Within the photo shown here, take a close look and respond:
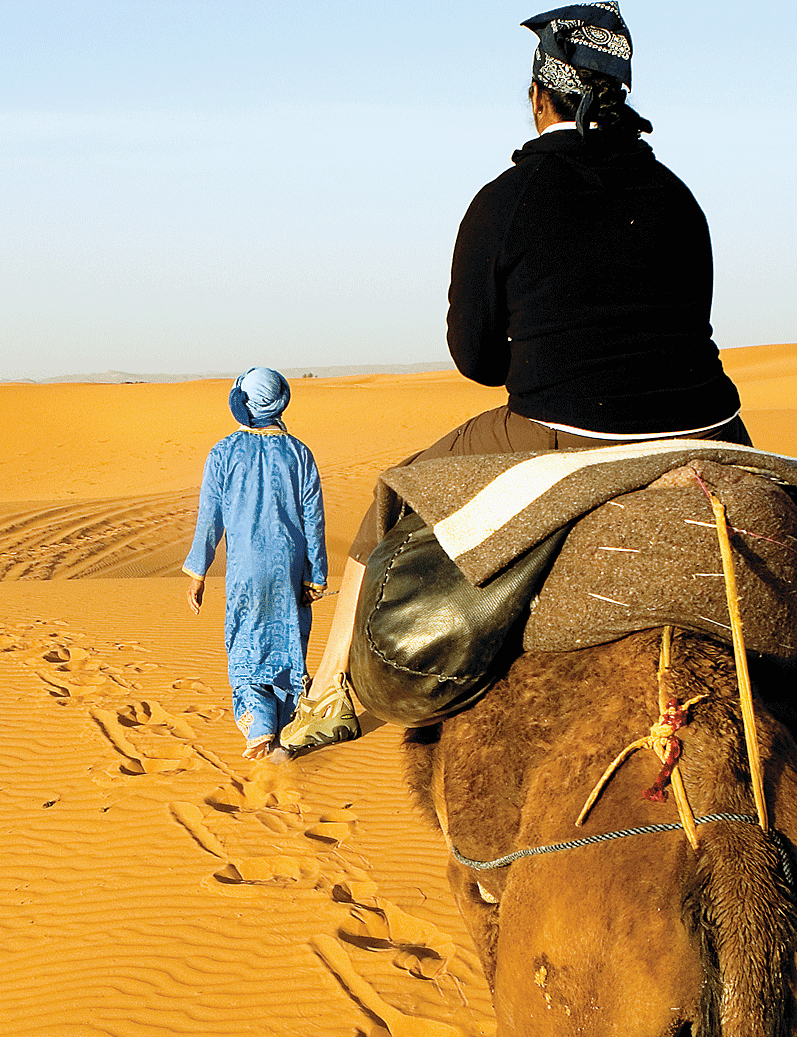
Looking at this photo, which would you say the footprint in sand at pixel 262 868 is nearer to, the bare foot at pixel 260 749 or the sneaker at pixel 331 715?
the bare foot at pixel 260 749

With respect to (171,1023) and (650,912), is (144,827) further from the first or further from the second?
(650,912)

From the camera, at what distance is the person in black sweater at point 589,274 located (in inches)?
90.7

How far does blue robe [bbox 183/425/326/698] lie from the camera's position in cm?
604

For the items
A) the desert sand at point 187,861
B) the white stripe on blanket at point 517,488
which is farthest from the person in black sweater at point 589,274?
the desert sand at point 187,861

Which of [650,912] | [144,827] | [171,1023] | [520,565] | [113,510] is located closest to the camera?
[650,912]

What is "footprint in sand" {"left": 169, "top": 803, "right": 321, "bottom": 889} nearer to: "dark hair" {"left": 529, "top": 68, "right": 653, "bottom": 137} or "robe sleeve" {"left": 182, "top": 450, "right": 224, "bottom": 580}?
"robe sleeve" {"left": 182, "top": 450, "right": 224, "bottom": 580}

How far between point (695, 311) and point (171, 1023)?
11.0 feet

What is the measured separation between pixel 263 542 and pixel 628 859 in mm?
4509

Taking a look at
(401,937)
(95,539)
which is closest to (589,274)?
(401,937)

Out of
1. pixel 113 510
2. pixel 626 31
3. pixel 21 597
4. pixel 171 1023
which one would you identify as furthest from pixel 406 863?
pixel 113 510

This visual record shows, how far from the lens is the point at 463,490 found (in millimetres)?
2311

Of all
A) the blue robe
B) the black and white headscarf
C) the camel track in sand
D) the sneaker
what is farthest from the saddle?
the camel track in sand

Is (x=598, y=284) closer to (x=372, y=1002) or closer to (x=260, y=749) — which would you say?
(x=372, y=1002)

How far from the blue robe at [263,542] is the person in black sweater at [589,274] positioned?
3.62m
